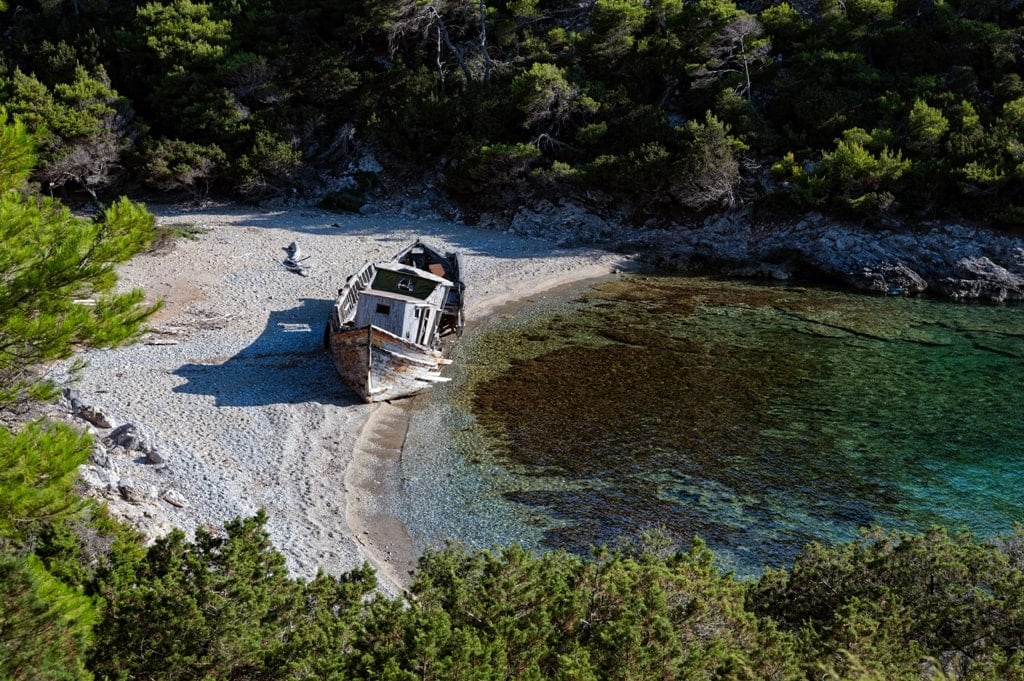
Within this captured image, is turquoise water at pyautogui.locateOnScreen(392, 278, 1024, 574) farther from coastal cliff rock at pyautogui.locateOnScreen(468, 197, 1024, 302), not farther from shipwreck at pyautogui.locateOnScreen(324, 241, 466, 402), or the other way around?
coastal cliff rock at pyautogui.locateOnScreen(468, 197, 1024, 302)

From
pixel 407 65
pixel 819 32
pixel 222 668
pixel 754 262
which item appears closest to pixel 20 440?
pixel 222 668

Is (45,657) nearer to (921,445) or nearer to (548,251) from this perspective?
(921,445)

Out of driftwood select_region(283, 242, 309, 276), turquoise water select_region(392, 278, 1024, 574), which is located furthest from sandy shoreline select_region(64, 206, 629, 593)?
turquoise water select_region(392, 278, 1024, 574)

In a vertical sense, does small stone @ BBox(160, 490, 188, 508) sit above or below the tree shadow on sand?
below

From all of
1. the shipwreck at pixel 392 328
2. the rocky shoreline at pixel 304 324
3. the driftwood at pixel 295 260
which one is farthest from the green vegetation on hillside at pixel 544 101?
the shipwreck at pixel 392 328

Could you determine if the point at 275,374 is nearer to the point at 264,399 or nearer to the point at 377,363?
the point at 264,399
